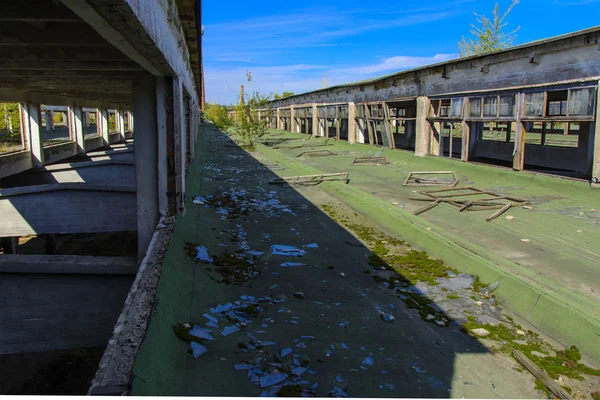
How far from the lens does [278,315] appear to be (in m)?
4.42

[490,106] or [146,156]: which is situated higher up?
[490,106]

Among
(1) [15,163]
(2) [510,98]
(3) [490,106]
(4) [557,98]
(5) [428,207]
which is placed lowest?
(5) [428,207]

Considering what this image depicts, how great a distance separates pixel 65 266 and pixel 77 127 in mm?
14268

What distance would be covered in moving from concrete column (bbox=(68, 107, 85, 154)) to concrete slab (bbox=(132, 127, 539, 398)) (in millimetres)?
14160

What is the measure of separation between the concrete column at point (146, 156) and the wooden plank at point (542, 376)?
196 inches

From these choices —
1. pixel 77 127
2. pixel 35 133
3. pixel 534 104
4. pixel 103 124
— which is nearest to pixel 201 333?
pixel 534 104

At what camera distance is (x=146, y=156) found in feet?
21.5

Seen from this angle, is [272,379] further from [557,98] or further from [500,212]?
[557,98]

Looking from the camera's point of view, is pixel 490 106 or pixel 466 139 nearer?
pixel 490 106

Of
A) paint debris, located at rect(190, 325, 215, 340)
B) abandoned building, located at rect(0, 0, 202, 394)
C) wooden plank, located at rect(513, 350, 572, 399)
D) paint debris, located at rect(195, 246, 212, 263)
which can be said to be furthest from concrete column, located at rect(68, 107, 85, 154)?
wooden plank, located at rect(513, 350, 572, 399)

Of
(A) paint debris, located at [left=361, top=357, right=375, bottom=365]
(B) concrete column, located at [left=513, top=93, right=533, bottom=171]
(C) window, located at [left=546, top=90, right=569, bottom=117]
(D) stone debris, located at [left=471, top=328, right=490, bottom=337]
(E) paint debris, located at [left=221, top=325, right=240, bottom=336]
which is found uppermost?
(C) window, located at [left=546, top=90, right=569, bottom=117]

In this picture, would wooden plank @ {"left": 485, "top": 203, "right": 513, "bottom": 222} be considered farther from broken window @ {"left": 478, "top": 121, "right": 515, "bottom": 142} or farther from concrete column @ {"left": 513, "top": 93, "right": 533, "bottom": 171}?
broken window @ {"left": 478, "top": 121, "right": 515, "bottom": 142}

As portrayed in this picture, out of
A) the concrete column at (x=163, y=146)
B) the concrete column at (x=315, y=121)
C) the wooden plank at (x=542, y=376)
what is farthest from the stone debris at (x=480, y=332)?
the concrete column at (x=315, y=121)

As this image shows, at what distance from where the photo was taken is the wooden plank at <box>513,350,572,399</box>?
10.9 ft
